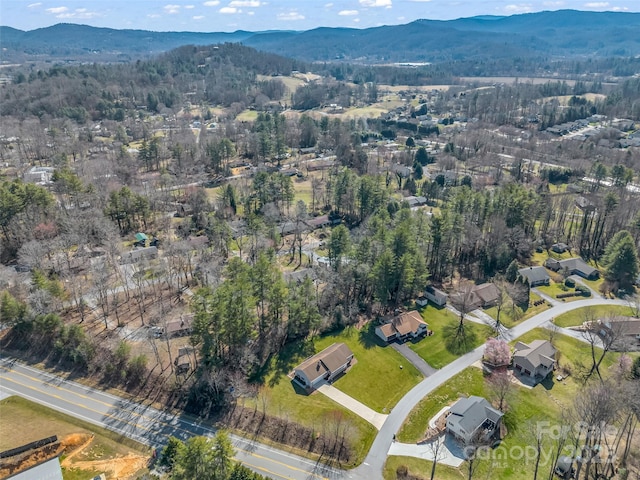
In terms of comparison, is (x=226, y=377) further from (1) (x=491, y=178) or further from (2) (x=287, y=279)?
(1) (x=491, y=178)

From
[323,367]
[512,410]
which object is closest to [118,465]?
[323,367]

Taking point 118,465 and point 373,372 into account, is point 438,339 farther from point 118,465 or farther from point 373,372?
point 118,465

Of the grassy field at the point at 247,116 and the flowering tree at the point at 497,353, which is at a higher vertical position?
the grassy field at the point at 247,116

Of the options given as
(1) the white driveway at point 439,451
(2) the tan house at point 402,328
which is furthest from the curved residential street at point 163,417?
(2) the tan house at point 402,328

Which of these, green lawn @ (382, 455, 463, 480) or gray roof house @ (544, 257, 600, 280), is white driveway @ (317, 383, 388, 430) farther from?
gray roof house @ (544, 257, 600, 280)

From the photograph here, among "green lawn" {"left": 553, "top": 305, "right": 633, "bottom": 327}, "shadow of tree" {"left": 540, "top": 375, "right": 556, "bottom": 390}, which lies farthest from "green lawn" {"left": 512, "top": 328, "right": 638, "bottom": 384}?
"green lawn" {"left": 553, "top": 305, "right": 633, "bottom": 327}

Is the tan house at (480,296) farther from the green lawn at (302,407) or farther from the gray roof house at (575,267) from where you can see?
the green lawn at (302,407)

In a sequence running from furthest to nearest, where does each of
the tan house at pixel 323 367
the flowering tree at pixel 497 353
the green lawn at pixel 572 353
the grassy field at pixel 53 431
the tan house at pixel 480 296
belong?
the tan house at pixel 480 296
the flowering tree at pixel 497 353
the green lawn at pixel 572 353
the tan house at pixel 323 367
the grassy field at pixel 53 431
